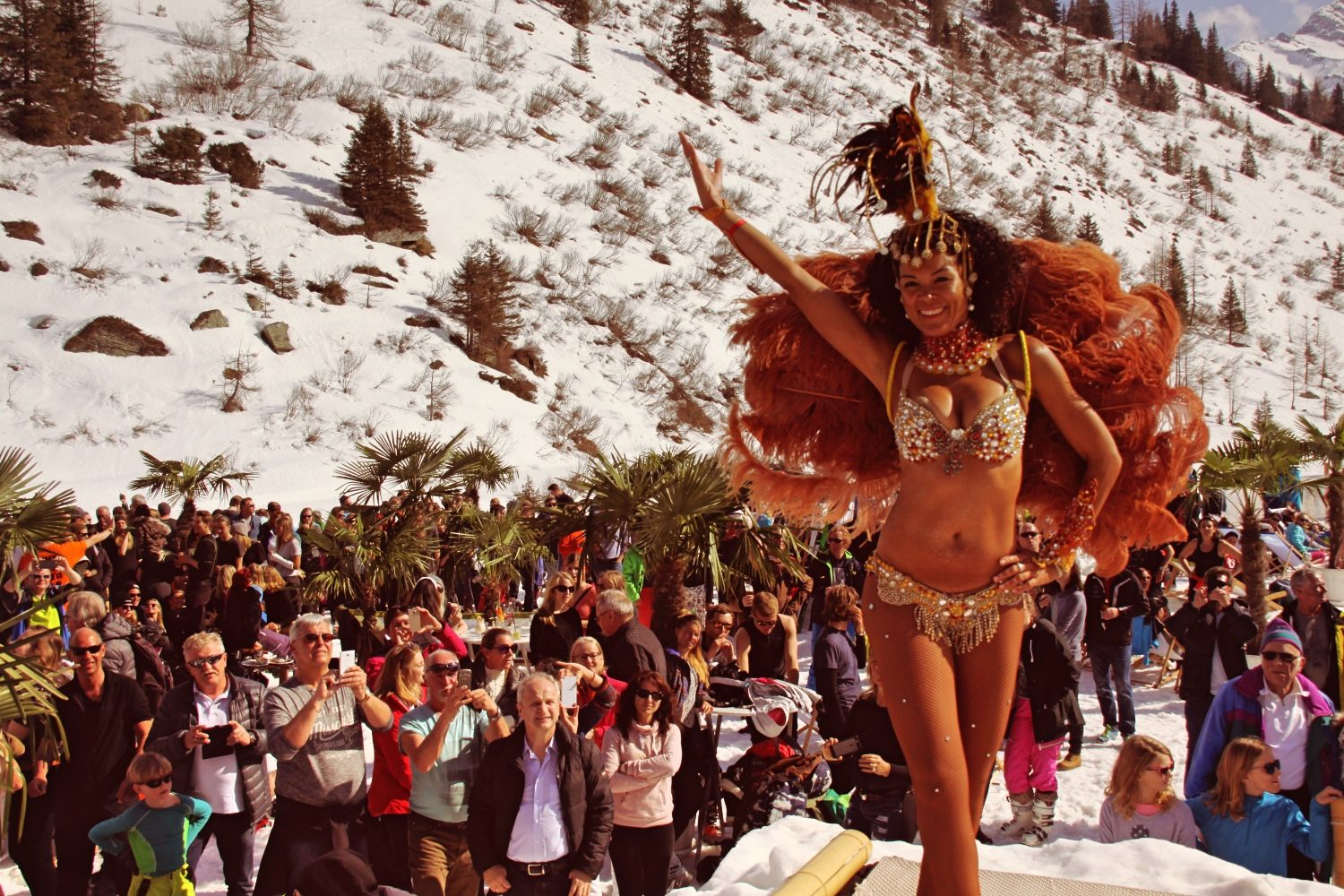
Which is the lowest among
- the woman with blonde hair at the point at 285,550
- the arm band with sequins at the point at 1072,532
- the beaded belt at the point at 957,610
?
the woman with blonde hair at the point at 285,550

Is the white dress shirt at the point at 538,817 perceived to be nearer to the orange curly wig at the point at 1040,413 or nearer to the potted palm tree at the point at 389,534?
the orange curly wig at the point at 1040,413

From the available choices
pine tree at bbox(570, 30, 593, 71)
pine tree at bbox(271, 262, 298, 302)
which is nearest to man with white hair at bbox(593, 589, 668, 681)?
pine tree at bbox(271, 262, 298, 302)

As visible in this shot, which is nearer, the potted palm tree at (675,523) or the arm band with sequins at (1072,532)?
the arm band with sequins at (1072,532)

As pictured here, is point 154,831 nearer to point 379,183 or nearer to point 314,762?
point 314,762

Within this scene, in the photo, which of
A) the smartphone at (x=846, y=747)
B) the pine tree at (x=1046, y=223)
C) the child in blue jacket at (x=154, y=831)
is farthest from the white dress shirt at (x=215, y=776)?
the pine tree at (x=1046, y=223)

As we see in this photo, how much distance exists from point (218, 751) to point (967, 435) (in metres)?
3.93

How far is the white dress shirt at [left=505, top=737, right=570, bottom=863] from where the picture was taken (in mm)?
4688

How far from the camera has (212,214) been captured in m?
26.0

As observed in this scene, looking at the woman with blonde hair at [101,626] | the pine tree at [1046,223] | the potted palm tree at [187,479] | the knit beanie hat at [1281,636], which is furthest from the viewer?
the pine tree at [1046,223]

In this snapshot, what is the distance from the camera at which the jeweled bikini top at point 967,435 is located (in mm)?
3150

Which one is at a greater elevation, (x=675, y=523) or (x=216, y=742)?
(x=216, y=742)

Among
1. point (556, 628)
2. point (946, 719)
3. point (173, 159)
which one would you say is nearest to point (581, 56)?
point (173, 159)

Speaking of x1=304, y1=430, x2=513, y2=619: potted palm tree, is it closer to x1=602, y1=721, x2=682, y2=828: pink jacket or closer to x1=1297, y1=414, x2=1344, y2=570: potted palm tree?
x1=602, y1=721, x2=682, y2=828: pink jacket

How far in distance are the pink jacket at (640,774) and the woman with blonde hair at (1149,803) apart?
6.73 feet
